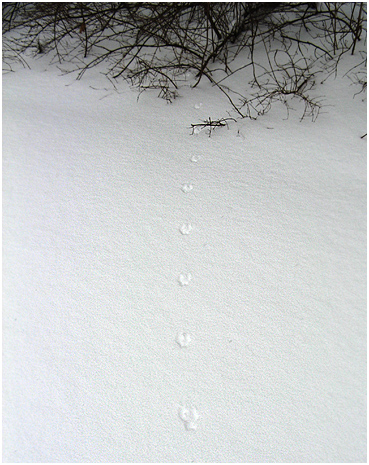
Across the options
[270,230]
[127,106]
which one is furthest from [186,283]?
[127,106]

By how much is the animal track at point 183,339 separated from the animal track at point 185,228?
0.54m

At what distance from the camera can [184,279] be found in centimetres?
191

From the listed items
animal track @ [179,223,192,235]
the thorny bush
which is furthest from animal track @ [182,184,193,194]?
the thorny bush

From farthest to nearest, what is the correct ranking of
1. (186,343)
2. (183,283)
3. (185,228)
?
(185,228) → (183,283) → (186,343)

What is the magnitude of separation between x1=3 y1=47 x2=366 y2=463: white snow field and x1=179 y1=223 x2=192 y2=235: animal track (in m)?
0.02

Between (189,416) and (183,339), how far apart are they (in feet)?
0.98

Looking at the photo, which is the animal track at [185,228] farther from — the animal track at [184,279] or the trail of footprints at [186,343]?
the animal track at [184,279]

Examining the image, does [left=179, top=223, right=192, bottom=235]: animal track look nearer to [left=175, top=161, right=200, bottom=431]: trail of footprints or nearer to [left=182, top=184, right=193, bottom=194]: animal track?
[left=175, top=161, right=200, bottom=431]: trail of footprints

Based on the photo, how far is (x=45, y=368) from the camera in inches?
64.6

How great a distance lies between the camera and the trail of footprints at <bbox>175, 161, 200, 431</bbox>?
1484 mm

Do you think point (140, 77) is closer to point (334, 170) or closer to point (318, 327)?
point (334, 170)

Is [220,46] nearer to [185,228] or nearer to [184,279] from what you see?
[185,228]

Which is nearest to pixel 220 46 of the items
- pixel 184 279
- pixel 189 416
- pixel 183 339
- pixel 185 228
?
pixel 185 228

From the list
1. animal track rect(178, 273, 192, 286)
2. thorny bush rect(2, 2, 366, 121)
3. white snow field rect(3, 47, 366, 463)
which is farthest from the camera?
thorny bush rect(2, 2, 366, 121)
